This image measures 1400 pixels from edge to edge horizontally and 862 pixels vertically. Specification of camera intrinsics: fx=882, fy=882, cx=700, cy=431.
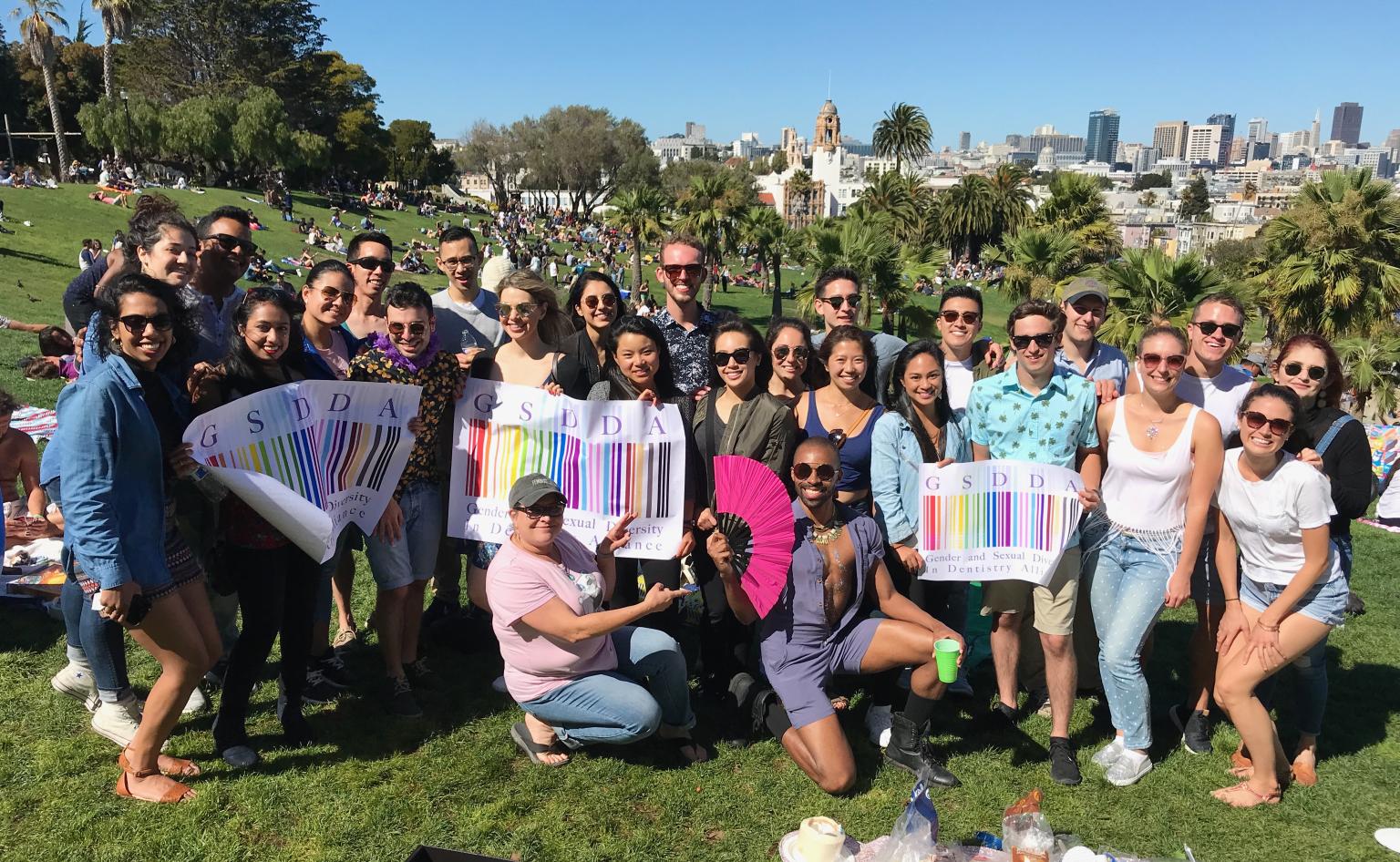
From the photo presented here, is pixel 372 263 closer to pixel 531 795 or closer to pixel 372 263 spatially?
pixel 372 263

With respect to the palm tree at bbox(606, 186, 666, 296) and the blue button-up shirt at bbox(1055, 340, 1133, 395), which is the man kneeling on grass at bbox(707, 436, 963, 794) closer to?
the blue button-up shirt at bbox(1055, 340, 1133, 395)

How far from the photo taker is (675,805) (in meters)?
4.35

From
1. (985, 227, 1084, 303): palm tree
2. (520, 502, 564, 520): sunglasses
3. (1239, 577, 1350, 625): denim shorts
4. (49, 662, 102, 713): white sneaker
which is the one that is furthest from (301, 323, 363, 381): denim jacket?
(985, 227, 1084, 303): palm tree

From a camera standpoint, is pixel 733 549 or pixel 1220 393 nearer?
pixel 733 549

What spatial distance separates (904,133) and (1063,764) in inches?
2792

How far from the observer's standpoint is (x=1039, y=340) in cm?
456

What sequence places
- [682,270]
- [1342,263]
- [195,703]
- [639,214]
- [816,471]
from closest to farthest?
1. [816,471]
2. [195,703]
3. [682,270]
4. [1342,263]
5. [639,214]

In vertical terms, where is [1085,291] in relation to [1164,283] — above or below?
below

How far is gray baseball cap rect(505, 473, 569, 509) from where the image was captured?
13.5ft

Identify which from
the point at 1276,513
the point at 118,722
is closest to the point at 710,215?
the point at 1276,513

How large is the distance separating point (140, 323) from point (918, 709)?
13.2ft

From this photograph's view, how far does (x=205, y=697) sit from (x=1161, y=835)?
5.10 m

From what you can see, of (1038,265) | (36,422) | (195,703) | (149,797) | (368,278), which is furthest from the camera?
(1038,265)

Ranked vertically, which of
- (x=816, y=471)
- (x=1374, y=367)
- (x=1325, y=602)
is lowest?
(x=1325, y=602)
